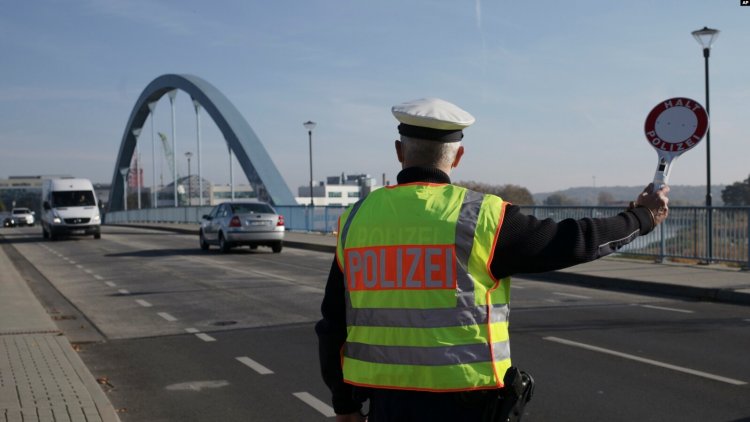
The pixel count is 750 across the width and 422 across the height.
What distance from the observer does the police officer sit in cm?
244

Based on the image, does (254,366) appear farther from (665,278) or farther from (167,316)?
(665,278)

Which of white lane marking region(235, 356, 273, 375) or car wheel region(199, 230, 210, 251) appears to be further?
car wheel region(199, 230, 210, 251)

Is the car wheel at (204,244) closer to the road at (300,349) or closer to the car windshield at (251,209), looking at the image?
the car windshield at (251,209)

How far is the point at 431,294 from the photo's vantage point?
2.47 meters

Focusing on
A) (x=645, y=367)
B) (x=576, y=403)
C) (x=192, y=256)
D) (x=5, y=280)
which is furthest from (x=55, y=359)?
(x=192, y=256)

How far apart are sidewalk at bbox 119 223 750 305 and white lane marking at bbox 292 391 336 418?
7.86 meters

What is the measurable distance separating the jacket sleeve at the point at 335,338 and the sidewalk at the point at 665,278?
10568 mm

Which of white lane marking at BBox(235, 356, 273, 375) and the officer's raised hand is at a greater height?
the officer's raised hand

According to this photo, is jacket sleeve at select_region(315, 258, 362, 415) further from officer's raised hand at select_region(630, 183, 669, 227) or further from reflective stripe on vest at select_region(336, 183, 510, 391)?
officer's raised hand at select_region(630, 183, 669, 227)

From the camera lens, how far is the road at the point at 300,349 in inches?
244

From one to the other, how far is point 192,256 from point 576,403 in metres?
17.5

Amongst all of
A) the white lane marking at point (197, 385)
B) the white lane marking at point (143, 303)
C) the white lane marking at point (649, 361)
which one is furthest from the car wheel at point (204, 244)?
the white lane marking at point (197, 385)

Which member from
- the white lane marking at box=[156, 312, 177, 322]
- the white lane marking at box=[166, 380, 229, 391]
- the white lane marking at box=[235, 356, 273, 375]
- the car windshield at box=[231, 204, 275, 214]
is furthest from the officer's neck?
the car windshield at box=[231, 204, 275, 214]

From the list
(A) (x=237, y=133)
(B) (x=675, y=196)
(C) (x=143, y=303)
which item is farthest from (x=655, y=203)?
(A) (x=237, y=133)
